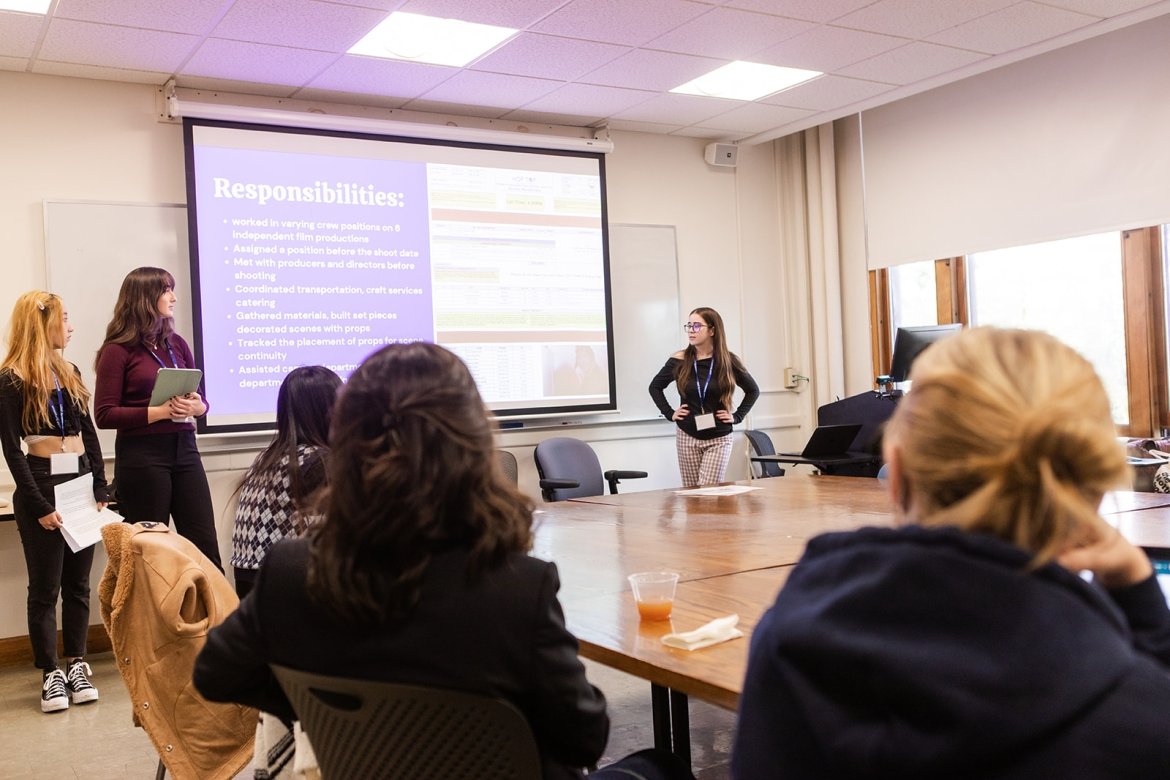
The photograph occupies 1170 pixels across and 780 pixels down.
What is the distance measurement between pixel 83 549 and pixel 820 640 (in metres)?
3.85

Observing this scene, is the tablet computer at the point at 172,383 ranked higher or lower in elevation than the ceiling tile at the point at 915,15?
lower

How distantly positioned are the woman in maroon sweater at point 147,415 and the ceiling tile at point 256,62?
110cm

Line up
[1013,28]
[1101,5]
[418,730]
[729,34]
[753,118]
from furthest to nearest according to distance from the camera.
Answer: [753,118], [1013,28], [729,34], [1101,5], [418,730]

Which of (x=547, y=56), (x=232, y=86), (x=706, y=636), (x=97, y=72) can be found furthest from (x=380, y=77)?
(x=706, y=636)

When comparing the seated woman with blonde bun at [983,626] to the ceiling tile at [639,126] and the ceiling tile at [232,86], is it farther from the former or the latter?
the ceiling tile at [639,126]

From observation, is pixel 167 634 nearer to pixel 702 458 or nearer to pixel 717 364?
pixel 702 458

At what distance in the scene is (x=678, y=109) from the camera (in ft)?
18.9

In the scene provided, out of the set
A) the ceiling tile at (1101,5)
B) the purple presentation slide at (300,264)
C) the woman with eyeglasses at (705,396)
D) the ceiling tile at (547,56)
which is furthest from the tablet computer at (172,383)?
the ceiling tile at (1101,5)

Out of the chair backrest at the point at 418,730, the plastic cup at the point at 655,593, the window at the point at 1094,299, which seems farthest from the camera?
the window at the point at 1094,299

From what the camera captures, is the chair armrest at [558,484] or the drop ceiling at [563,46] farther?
the chair armrest at [558,484]

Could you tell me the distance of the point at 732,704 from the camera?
4.57 ft

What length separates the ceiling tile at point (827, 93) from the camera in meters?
5.38

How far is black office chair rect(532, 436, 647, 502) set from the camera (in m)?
5.30

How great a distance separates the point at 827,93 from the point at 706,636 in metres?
4.56
